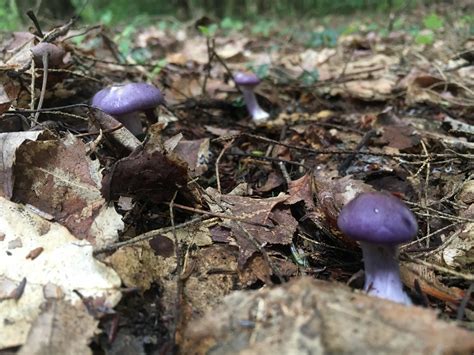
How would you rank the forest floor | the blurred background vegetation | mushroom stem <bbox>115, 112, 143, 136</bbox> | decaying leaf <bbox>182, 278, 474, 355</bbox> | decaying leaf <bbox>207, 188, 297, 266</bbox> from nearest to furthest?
decaying leaf <bbox>182, 278, 474, 355</bbox> → the forest floor → decaying leaf <bbox>207, 188, 297, 266</bbox> → mushroom stem <bbox>115, 112, 143, 136</bbox> → the blurred background vegetation

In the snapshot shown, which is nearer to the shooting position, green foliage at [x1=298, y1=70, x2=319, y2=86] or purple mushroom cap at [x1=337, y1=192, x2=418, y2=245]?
purple mushroom cap at [x1=337, y1=192, x2=418, y2=245]

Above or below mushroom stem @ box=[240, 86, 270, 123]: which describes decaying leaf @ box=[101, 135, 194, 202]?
above

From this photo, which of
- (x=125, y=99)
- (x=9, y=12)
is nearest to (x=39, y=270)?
(x=125, y=99)

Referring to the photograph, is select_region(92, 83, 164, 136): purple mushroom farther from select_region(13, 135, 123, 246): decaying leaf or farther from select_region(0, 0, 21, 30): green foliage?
select_region(0, 0, 21, 30): green foliage

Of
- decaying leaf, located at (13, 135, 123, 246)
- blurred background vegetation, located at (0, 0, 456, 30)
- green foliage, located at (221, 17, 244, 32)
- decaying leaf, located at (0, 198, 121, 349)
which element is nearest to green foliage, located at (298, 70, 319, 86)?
decaying leaf, located at (13, 135, 123, 246)

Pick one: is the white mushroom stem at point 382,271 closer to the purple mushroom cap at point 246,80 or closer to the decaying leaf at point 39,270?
the decaying leaf at point 39,270

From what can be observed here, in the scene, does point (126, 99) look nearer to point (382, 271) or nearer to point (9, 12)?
point (382, 271)

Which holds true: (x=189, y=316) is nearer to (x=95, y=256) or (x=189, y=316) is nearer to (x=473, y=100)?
(x=95, y=256)
